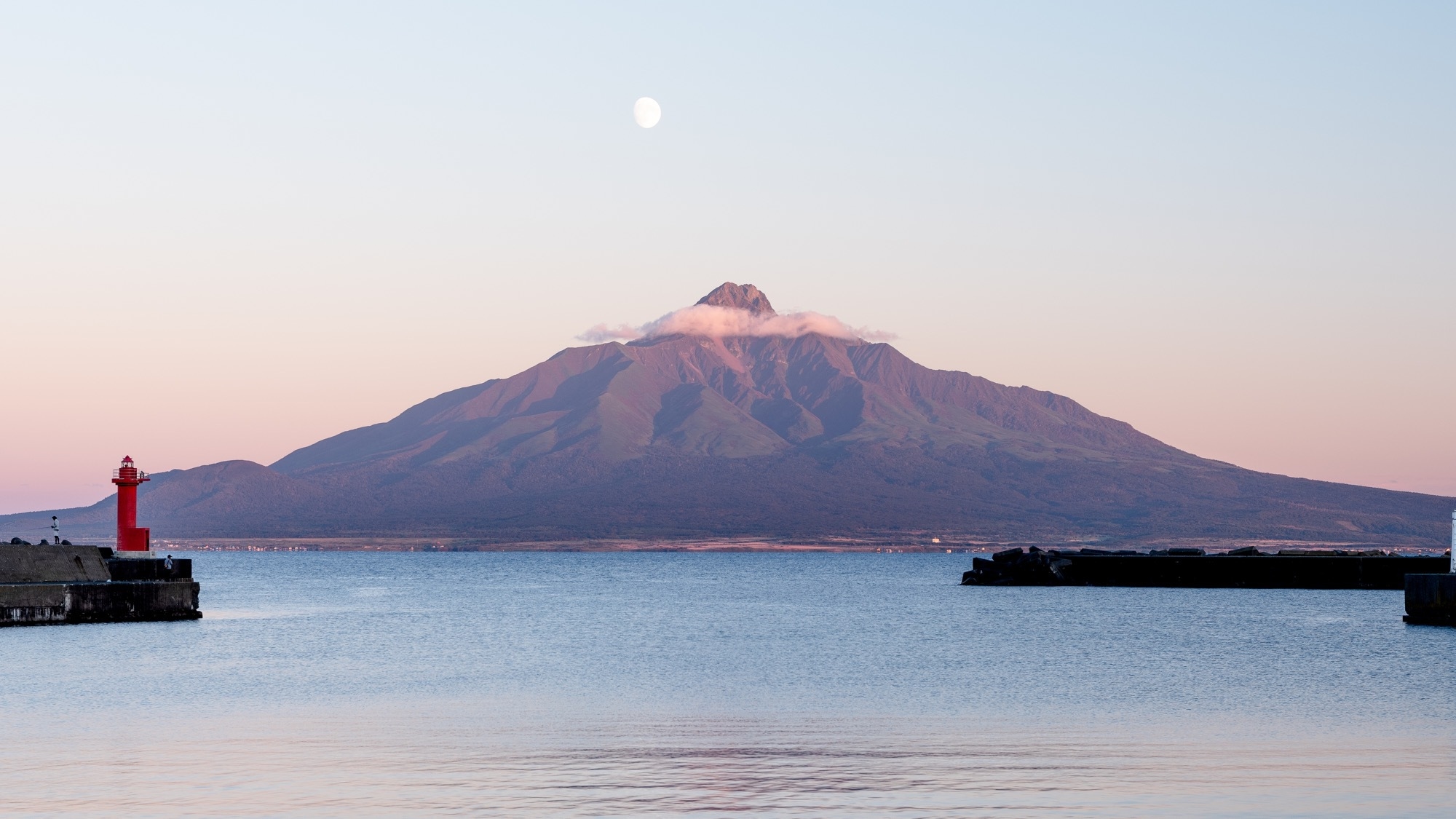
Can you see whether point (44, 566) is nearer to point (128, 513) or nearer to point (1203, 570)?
point (128, 513)

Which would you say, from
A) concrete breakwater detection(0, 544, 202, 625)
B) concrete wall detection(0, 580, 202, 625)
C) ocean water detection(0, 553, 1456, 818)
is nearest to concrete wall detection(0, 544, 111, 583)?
concrete breakwater detection(0, 544, 202, 625)

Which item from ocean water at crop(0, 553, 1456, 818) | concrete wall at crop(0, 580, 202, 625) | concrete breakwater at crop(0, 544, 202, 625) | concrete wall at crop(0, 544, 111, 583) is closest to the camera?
ocean water at crop(0, 553, 1456, 818)

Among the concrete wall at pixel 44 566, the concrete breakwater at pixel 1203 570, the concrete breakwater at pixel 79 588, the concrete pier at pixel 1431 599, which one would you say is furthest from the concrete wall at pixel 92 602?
A: the concrete breakwater at pixel 1203 570

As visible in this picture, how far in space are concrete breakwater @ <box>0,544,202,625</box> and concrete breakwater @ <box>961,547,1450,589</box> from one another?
66.8 meters

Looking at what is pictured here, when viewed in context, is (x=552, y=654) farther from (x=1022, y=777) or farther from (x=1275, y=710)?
(x=1022, y=777)

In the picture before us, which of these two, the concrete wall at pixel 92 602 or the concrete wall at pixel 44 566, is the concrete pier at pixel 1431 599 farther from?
the concrete wall at pixel 44 566

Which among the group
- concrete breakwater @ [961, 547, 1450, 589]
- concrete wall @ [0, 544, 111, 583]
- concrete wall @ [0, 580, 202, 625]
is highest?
concrete wall @ [0, 544, 111, 583]

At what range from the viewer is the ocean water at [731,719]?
1967cm

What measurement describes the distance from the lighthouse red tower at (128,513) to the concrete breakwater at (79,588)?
618 mm

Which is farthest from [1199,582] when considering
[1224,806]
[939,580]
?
[1224,806]

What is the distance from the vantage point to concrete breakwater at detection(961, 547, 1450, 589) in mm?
103000

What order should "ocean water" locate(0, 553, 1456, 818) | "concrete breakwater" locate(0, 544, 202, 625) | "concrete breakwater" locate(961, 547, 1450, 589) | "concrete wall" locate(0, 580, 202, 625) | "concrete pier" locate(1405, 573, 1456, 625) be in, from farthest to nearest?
"concrete breakwater" locate(961, 547, 1450, 589), "concrete pier" locate(1405, 573, 1456, 625), "concrete breakwater" locate(0, 544, 202, 625), "concrete wall" locate(0, 580, 202, 625), "ocean water" locate(0, 553, 1456, 818)

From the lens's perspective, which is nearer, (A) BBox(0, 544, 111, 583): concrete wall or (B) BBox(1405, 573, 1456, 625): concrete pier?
(A) BBox(0, 544, 111, 583): concrete wall

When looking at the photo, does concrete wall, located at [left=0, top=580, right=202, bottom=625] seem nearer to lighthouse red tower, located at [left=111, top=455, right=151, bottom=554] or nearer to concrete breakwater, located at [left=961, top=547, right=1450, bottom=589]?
lighthouse red tower, located at [left=111, top=455, right=151, bottom=554]
